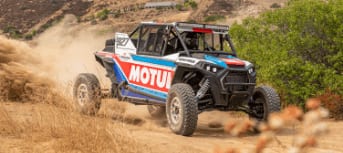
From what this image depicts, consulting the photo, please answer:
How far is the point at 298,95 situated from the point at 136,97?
165 inches

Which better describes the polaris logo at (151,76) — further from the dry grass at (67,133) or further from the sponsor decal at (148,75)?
the dry grass at (67,133)

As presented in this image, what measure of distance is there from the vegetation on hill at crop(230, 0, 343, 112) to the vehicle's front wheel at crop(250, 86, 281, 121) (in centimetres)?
270

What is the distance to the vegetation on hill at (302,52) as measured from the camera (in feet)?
39.7

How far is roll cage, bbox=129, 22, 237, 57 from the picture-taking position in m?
9.32

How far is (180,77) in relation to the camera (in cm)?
905

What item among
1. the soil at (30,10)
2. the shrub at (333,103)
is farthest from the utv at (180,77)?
the soil at (30,10)

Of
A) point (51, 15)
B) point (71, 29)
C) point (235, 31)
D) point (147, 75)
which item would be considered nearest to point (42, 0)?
point (51, 15)

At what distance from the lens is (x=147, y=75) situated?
9570 mm

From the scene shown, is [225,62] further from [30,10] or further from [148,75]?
[30,10]

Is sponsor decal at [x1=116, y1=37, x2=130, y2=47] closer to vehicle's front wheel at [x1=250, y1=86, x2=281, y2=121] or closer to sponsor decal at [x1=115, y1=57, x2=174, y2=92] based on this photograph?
sponsor decal at [x1=115, y1=57, x2=174, y2=92]

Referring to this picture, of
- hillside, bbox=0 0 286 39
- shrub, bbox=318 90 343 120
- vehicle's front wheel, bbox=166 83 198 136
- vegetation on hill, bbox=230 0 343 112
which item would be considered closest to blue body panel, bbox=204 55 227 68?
vehicle's front wheel, bbox=166 83 198 136

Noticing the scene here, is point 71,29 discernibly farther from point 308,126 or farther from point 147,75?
point 308,126

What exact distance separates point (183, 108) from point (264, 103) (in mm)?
1752

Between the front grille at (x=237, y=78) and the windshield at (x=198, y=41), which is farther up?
the windshield at (x=198, y=41)
